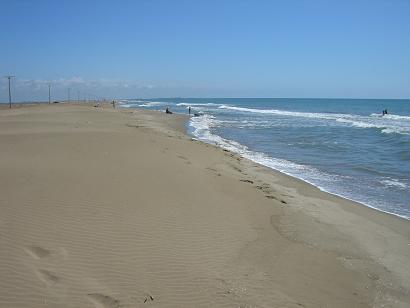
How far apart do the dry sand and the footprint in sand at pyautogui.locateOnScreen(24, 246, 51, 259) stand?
0.04 feet

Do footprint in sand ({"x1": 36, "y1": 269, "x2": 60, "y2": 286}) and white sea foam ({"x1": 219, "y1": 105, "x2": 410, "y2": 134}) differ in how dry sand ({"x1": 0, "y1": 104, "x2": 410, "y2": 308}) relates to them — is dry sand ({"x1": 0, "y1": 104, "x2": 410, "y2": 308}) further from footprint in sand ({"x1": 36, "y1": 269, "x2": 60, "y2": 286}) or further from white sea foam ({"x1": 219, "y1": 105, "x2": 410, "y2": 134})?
white sea foam ({"x1": 219, "y1": 105, "x2": 410, "y2": 134})

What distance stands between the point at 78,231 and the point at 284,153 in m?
14.2

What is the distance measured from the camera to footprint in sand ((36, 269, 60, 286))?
15.1 ft

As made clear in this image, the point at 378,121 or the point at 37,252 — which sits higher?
the point at 378,121

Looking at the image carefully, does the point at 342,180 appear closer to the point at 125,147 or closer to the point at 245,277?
the point at 125,147

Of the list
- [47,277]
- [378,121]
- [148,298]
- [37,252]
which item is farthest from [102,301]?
[378,121]

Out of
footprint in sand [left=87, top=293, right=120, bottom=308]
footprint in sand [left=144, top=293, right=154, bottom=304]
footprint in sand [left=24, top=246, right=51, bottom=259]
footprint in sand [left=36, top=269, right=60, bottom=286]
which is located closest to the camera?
footprint in sand [left=87, top=293, right=120, bottom=308]

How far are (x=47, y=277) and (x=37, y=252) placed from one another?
774 mm

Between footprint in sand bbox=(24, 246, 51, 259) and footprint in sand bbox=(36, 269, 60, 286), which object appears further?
footprint in sand bbox=(24, 246, 51, 259)

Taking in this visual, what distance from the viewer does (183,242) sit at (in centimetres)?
614

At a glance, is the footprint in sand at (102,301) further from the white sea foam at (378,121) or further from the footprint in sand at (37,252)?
the white sea foam at (378,121)

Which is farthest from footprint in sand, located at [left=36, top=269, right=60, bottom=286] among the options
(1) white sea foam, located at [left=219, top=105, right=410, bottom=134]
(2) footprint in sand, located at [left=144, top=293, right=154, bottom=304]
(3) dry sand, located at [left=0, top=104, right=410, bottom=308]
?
(1) white sea foam, located at [left=219, top=105, right=410, bottom=134]

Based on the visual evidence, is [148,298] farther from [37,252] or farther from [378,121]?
[378,121]

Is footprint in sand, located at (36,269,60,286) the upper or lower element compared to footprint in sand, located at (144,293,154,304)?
upper
